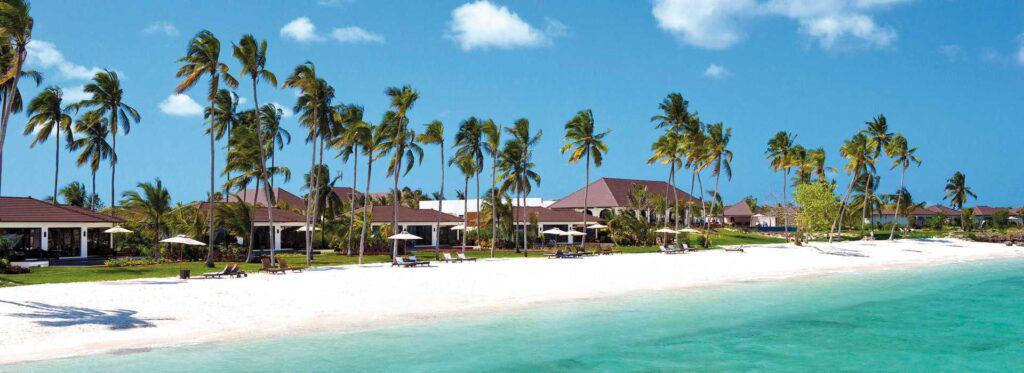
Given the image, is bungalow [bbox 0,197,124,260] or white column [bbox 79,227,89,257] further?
white column [bbox 79,227,89,257]

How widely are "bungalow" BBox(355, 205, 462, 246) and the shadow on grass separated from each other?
33.7 metres

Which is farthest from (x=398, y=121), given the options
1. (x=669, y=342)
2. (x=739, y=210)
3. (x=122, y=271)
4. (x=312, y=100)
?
(x=739, y=210)

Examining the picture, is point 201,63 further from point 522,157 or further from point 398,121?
point 522,157

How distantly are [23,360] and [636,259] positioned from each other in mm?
32783

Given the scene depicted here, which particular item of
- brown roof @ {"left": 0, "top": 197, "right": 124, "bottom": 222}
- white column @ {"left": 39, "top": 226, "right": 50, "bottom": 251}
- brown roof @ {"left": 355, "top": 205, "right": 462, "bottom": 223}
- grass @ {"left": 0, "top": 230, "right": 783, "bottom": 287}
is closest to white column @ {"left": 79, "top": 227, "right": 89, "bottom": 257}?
brown roof @ {"left": 0, "top": 197, "right": 124, "bottom": 222}

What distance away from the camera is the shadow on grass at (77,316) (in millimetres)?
18125

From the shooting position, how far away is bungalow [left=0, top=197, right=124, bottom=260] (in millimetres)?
38500

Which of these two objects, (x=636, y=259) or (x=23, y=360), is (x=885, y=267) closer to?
(x=636, y=259)

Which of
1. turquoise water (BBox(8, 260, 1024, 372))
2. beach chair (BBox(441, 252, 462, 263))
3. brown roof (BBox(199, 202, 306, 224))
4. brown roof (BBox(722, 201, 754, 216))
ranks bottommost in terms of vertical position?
turquoise water (BBox(8, 260, 1024, 372))

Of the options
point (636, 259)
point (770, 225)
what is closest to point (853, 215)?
point (770, 225)

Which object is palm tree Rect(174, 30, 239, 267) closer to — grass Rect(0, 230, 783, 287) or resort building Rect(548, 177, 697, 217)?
grass Rect(0, 230, 783, 287)

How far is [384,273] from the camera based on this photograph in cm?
3152

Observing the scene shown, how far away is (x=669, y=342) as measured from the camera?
19203 millimetres

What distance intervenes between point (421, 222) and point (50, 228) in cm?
2407
